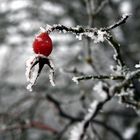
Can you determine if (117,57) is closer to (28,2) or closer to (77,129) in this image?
(77,129)

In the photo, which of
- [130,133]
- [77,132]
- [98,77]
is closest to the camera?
[98,77]

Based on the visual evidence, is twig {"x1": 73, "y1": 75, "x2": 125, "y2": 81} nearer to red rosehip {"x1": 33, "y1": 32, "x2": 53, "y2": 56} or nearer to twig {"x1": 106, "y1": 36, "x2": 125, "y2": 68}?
twig {"x1": 106, "y1": 36, "x2": 125, "y2": 68}

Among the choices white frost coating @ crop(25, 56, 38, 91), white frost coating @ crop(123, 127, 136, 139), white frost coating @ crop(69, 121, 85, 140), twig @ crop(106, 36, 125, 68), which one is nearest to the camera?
white frost coating @ crop(25, 56, 38, 91)

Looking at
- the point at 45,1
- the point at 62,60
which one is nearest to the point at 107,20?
the point at 45,1

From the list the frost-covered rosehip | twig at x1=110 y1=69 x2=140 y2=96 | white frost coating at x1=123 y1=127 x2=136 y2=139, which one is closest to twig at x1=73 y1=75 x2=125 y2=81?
twig at x1=110 y1=69 x2=140 y2=96

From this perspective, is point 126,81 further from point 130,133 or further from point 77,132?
point 130,133

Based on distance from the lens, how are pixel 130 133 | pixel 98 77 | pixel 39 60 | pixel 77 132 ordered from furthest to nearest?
pixel 130 133 < pixel 77 132 < pixel 98 77 < pixel 39 60

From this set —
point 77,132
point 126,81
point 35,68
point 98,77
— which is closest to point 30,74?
point 35,68

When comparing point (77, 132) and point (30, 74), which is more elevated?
point (30, 74)

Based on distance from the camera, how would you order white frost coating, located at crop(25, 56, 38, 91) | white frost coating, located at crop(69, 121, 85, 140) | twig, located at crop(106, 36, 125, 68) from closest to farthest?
white frost coating, located at crop(25, 56, 38, 91)
twig, located at crop(106, 36, 125, 68)
white frost coating, located at crop(69, 121, 85, 140)

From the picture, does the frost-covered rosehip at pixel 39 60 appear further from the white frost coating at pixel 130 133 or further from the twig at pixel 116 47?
the white frost coating at pixel 130 133
